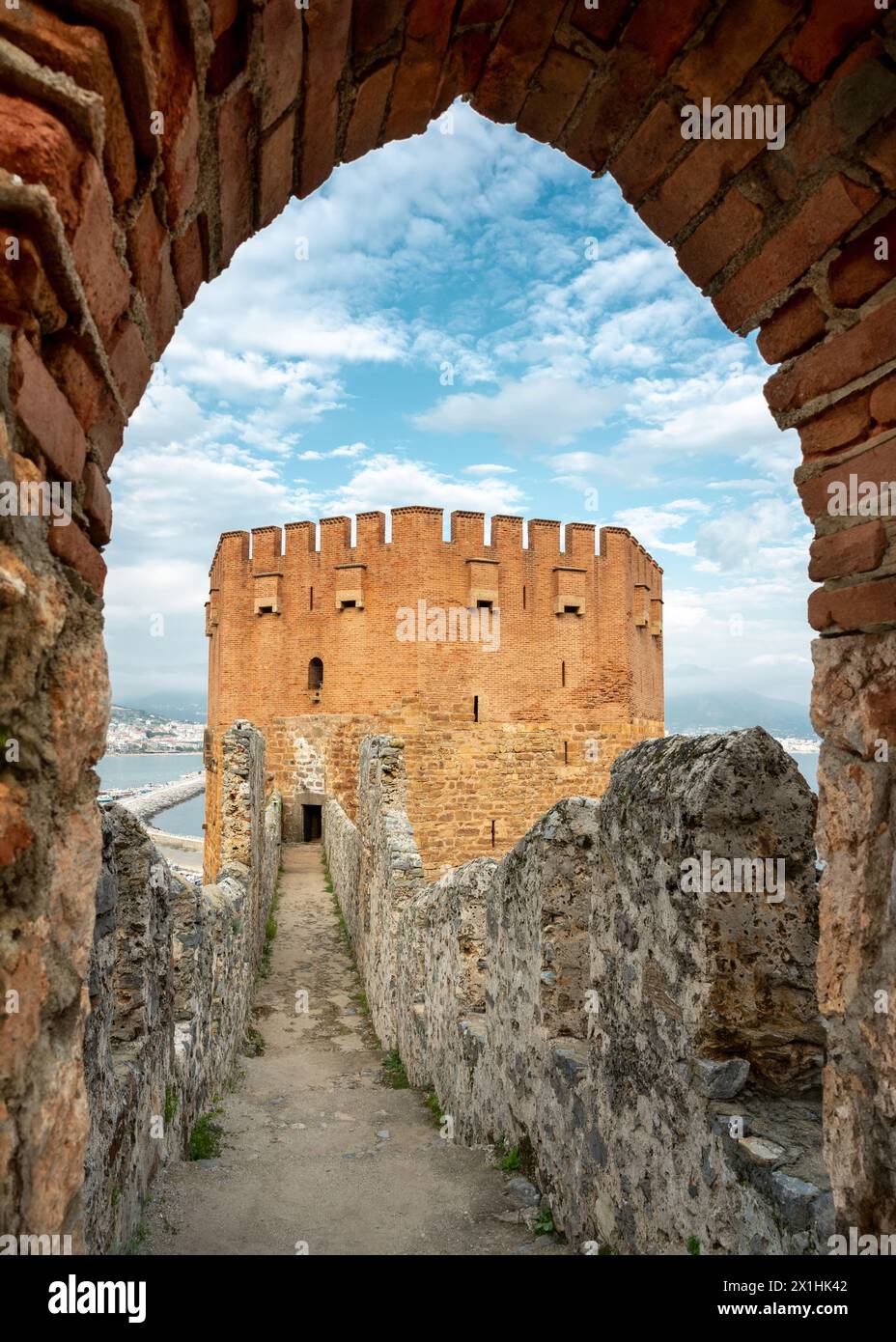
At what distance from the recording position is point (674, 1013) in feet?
9.25

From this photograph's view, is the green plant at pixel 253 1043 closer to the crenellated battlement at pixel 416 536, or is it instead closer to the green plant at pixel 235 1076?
the green plant at pixel 235 1076

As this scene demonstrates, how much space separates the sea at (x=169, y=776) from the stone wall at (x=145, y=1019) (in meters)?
0.58

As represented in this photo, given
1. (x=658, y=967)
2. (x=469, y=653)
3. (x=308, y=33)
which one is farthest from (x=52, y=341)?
(x=469, y=653)

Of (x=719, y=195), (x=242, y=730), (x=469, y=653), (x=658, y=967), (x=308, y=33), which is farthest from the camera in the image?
(x=469, y=653)

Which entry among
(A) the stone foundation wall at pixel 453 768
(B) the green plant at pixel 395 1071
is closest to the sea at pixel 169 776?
(B) the green plant at pixel 395 1071

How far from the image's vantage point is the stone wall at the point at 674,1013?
253 centimetres

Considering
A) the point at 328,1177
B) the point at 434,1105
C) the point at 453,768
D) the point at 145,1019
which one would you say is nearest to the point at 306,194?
the point at 145,1019

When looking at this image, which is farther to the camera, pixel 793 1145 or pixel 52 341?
pixel 793 1145

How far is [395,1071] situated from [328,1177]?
2889mm
